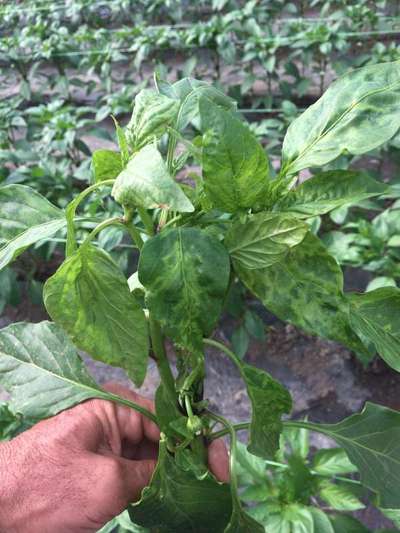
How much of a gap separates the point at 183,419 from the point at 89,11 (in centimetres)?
280

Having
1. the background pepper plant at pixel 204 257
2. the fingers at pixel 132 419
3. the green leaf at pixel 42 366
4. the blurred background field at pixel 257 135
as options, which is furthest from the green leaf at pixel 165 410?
the blurred background field at pixel 257 135

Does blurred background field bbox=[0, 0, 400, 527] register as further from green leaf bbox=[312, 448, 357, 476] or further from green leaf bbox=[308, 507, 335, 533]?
green leaf bbox=[308, 507, 335, 533]

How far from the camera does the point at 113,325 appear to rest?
0.51 meters

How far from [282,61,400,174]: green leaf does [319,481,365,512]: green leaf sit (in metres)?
0.74

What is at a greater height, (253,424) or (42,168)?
(253,424)

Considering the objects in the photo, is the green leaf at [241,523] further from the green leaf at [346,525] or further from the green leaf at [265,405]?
the green leaf at [346,525]

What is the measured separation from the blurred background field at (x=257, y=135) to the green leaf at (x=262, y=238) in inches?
28.9

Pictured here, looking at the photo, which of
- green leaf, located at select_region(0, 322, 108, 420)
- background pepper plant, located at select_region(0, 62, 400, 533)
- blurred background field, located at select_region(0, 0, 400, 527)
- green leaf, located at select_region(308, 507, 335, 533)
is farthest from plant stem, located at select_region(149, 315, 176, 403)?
blurred background field, located at select_region(0, 0, 400, 527)

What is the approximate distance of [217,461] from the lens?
73 cm

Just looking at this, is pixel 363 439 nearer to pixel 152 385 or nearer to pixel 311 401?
pixel 311 401

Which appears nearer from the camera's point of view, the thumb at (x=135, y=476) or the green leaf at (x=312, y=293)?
the green leaf at (x=312, y=293)

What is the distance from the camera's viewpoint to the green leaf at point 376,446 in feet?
2.10

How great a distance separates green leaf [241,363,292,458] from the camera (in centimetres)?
57

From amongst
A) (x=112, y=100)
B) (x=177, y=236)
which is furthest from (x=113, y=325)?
(x=112, y=100)
